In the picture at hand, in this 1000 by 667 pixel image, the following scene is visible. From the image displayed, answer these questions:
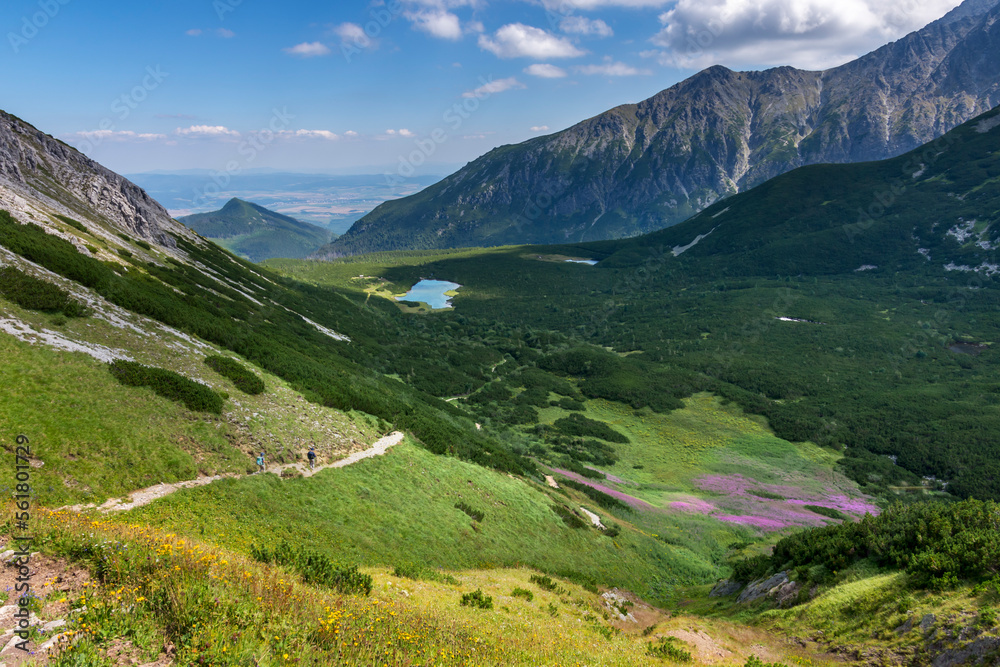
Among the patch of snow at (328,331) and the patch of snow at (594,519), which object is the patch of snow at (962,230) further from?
the patch of snow at (328,331)

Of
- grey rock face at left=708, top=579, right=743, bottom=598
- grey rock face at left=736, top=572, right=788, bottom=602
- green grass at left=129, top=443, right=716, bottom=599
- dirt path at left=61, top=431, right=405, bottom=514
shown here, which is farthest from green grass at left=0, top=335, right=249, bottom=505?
grey rock face at left=708, top=579, right=743, bottom=598

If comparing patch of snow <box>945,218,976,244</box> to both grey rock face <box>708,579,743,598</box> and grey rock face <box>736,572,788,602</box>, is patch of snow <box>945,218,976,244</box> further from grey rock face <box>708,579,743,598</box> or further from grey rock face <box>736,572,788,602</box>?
grey rock face <box>736,572,788,602</box>

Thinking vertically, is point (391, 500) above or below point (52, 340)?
below

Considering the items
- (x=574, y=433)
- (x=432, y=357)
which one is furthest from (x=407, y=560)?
(x=432, y=357)

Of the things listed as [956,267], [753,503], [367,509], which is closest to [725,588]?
[367,509]

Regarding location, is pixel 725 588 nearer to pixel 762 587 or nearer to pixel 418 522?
pixel 762 587
